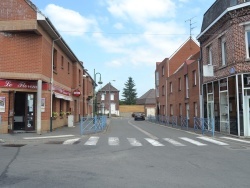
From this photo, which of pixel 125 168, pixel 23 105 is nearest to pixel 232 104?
pixel 125 168

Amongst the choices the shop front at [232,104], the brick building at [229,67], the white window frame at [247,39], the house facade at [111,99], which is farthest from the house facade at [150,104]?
the white window frame at [247,39]

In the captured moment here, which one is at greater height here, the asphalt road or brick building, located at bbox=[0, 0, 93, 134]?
brick building, located at bbox=[0, 0, 93, 134]

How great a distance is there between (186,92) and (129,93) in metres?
83.5

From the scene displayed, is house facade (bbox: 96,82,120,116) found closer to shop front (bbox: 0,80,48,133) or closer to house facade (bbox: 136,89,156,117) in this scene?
house facade (bbox: 136,89,156,117)

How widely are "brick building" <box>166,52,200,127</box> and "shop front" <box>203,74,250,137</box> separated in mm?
4442

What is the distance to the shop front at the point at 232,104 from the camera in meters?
17.3

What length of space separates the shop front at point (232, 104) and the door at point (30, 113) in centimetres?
1152

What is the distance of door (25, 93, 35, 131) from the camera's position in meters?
19.0

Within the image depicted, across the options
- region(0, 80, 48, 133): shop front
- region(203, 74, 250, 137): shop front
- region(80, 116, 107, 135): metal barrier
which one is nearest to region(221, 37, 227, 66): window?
region(203, 74, 250, 137): shop front

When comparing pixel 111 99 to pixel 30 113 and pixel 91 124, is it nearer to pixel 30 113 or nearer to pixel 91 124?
pixel 91 124

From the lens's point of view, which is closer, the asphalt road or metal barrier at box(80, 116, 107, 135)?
the asphalt road

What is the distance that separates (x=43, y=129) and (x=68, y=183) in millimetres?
13107

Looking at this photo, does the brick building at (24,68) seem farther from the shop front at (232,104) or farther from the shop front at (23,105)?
the shop front at (232,104)

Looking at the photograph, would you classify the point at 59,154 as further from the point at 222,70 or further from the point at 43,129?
the point at 222,70
